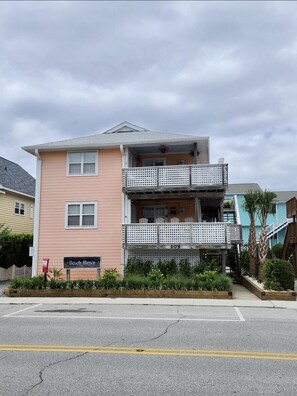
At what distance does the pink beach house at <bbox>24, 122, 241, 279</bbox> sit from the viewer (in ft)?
66.3

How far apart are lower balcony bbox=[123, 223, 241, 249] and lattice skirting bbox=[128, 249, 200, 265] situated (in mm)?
897

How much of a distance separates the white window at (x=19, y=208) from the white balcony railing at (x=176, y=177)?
12.4 m

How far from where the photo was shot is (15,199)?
30094 millimetres

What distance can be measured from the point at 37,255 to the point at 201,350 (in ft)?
52.7

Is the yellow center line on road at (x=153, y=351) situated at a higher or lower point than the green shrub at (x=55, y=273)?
lower

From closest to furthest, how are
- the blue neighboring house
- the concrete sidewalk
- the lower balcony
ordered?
the concrete sidewalk < the lower balcony < the blue neighboring house

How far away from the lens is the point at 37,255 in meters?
21.8

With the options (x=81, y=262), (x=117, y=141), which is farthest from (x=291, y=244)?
(x=81, y=262)

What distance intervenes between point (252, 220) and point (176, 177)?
15.0 feet

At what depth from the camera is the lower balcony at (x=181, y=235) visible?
1969cm

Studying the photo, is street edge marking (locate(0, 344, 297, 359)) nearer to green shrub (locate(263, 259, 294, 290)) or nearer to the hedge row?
the hedge row

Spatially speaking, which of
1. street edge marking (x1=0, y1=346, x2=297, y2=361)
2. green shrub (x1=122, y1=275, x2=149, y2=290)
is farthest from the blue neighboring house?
street edge marking (x1=0, y1=346, x2=297, y2=361)

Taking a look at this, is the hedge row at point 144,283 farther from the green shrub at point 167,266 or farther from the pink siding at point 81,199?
the pink siding at point 81,199

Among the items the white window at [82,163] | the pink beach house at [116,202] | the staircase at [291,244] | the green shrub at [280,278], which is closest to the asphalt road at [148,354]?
the green shrub at [280,278]
